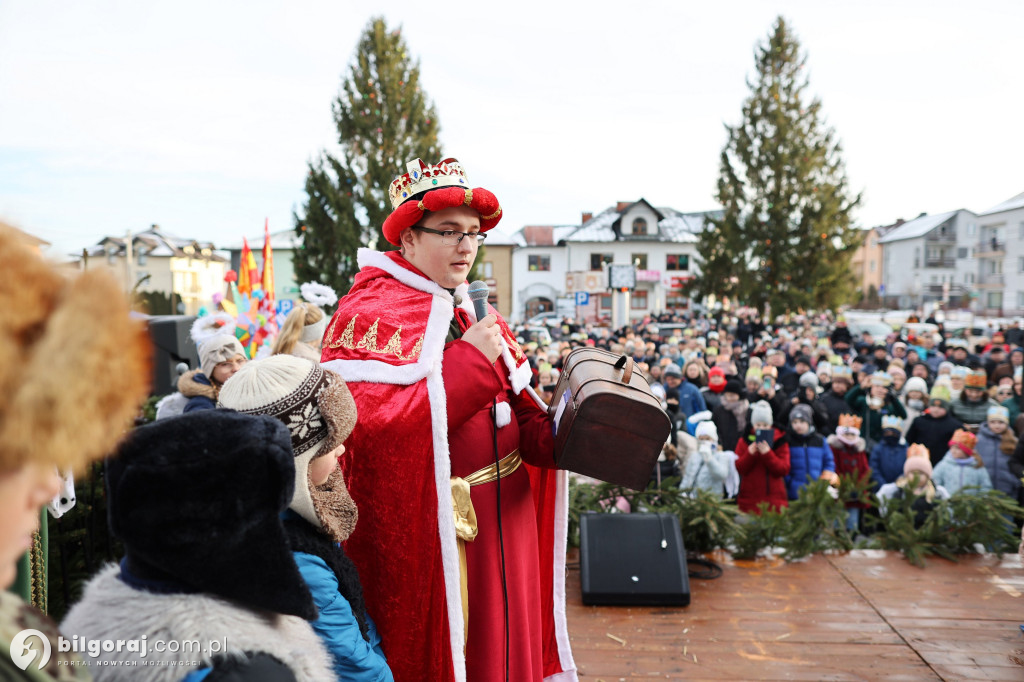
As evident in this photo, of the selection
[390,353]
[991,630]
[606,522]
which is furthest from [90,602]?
[991,630]

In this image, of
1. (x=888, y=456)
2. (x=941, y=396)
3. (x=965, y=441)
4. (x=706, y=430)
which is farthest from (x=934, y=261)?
(x=706, y=430)

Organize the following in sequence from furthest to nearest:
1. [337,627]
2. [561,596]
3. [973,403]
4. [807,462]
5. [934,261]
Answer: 1. [934,261]
2. [973,403]
3. [807,462]
4. [561,596]
5. [337,627]

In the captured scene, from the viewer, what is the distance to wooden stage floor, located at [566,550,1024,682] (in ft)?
10.9

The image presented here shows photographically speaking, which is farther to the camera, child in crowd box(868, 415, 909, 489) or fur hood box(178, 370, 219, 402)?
child in crowd box(868, 415, 909, 489)

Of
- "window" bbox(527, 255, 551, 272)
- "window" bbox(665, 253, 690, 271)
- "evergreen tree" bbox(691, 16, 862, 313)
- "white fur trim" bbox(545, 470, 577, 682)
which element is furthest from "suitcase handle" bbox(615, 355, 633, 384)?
"window" bbox(527, 255, 551, 272)

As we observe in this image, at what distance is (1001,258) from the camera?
199 ft

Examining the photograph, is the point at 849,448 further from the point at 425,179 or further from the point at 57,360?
the point at 57,360

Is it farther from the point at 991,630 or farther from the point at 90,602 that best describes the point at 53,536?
the point at 991,630

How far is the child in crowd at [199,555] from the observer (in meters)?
1.10

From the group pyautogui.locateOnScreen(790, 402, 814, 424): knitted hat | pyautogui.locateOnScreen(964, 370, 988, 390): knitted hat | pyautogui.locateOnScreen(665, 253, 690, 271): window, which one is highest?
pyautogui.locateOnScreen(665, 253, 690, 271): window

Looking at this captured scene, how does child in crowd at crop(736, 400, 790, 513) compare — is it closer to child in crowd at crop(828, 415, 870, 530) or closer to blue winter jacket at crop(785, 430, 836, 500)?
blue winter jacket at crop(785, 430, 836, 500)

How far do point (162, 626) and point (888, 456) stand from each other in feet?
24.0

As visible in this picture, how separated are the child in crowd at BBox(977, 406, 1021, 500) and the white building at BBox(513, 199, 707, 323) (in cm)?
4038

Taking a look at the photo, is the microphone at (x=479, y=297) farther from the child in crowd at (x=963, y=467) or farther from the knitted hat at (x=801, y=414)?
the child in crowd at (x=963, y=467)
